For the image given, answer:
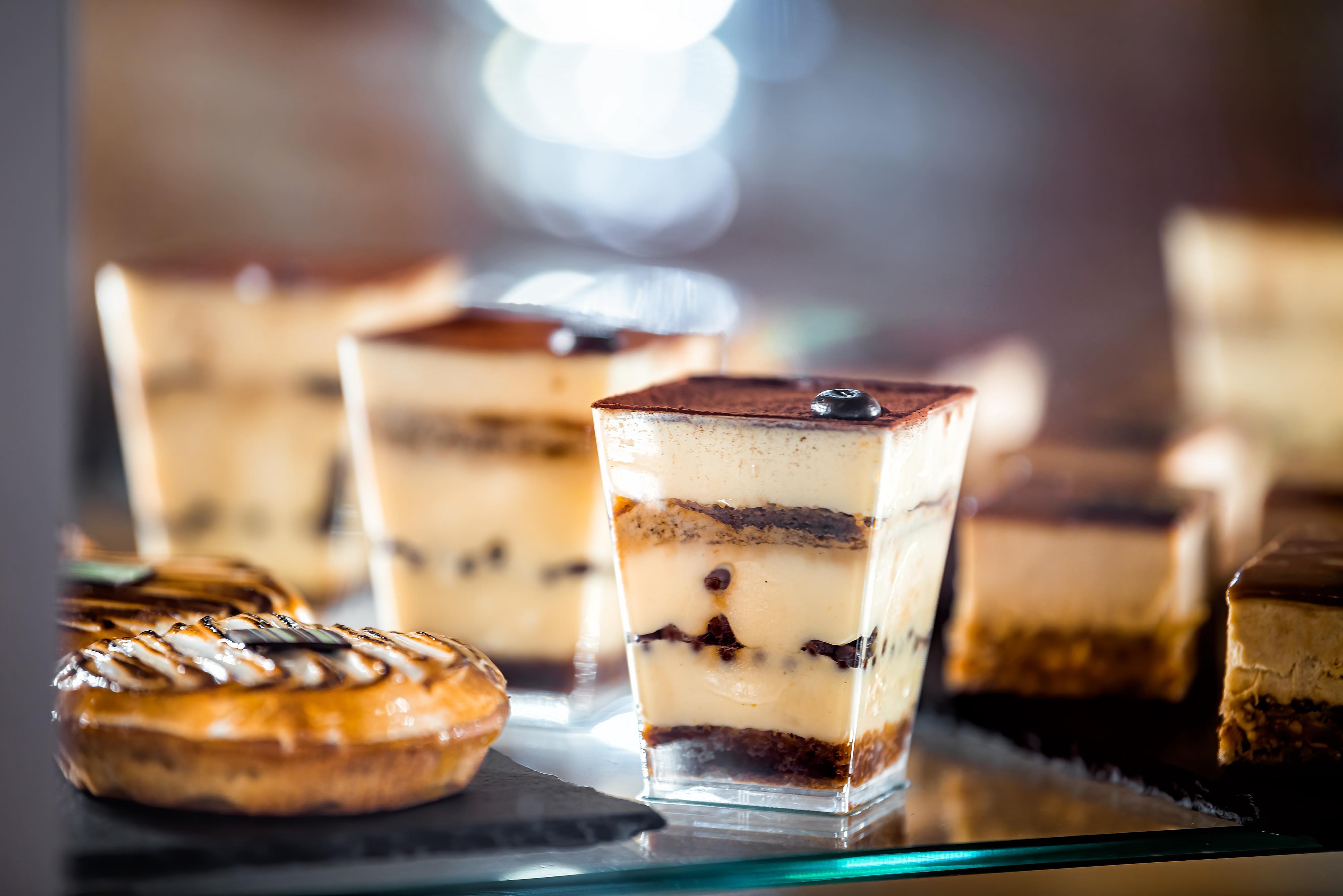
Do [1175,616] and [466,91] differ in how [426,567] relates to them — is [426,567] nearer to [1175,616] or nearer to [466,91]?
[1175,616]

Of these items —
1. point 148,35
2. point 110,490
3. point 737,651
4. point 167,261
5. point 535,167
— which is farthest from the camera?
point 535,167

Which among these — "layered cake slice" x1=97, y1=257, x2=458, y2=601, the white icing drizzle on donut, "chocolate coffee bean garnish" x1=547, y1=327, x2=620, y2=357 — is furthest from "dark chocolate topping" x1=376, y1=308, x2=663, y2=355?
the white icing drizzle on donut

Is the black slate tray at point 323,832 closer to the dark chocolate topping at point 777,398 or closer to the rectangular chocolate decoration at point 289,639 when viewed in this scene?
the rectangular chocolate decoration at point 289,639

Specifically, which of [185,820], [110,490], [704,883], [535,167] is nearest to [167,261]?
[110,490]

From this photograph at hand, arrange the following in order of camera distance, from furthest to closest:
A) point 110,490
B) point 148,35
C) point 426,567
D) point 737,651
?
point 148,35
point 110,490
point 426,567
point 737,651

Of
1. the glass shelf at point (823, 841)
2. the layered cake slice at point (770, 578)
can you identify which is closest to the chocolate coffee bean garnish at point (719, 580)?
the layered cake slice at point (770, 578)

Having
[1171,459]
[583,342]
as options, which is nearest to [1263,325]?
[1171,459]
